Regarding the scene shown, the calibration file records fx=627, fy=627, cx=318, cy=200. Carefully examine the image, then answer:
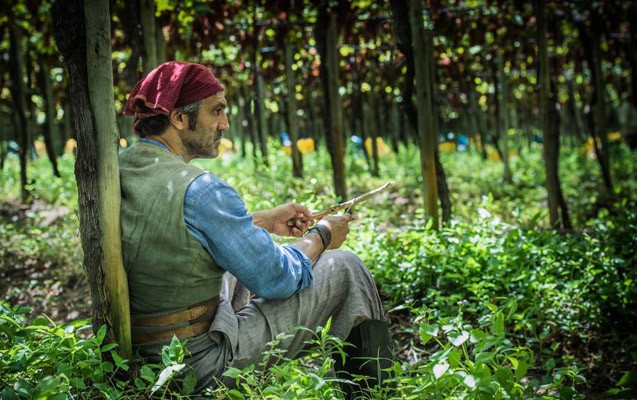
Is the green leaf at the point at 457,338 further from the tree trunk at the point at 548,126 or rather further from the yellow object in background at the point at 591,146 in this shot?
the yellow object in background at the point at 591,146

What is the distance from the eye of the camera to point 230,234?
191cm

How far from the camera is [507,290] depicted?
3.14 metres

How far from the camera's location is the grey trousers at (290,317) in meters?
2.02

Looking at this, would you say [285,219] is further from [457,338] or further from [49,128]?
[49,128]

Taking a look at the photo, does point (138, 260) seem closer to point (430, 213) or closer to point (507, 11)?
point (430, 213)

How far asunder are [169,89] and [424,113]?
2.47 metres

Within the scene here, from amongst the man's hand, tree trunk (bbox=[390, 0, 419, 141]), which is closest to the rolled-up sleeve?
the man's hand

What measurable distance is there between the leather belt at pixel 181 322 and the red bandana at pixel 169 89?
2.13ft

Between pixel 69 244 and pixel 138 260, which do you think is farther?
pixel 69 244

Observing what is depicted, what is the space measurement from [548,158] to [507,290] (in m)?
2.25

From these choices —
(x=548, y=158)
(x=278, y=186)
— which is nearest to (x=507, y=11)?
(x=548, y=158)

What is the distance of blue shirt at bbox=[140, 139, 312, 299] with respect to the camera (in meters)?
1.90

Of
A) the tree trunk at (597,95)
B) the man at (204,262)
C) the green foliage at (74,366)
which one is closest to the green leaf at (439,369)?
the man at (204,262)

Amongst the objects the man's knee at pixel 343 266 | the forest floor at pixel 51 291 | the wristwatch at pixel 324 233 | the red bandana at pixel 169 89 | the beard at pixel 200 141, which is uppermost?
the red bandana at pixel 169 89
